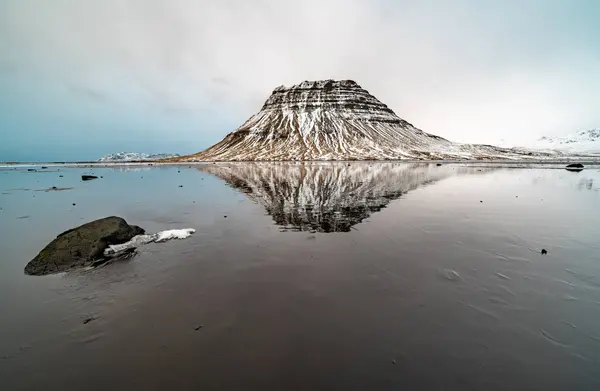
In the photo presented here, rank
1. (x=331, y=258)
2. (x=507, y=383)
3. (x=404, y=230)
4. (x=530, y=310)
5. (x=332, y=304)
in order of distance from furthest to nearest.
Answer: (x=404, y=230)
(x=331, y=258)
(x=332, y=304)
(x=530, y=310)
(x=507, y=383)

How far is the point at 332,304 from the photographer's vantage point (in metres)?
8.70

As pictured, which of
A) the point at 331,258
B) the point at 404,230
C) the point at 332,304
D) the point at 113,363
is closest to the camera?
the point at 113,363

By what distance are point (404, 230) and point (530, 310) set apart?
352 inches

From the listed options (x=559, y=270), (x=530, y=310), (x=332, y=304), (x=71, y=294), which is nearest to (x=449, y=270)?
(x=530, y=310)

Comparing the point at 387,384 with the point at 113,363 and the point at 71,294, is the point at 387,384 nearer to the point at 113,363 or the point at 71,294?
the point at 113,363

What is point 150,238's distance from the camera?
16.1 metres

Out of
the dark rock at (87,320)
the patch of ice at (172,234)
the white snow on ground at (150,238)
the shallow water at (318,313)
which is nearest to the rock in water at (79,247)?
the white snow on ground at (150,238)

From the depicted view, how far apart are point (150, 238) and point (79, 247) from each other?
11.2ft

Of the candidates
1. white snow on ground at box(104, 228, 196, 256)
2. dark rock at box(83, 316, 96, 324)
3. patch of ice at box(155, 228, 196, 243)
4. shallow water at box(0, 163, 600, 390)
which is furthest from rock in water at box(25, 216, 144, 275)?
dark rock at box(83, 316, 96, 324)

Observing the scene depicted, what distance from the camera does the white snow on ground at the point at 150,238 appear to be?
14.3 m

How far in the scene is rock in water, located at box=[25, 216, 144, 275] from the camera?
12.3 metres

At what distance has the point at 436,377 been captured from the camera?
5.80 meters

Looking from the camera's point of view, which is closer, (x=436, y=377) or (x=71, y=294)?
(x=436, y=377)

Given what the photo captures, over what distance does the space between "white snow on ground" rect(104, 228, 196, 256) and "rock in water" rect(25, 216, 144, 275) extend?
11.8 inches
